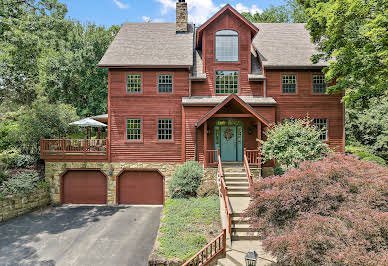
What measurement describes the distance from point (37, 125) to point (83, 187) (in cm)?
493

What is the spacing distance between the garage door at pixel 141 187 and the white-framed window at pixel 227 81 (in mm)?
6982

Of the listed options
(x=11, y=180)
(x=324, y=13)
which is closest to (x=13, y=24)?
(x=11, y=180)

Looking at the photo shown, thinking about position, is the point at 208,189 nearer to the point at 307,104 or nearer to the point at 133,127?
the point at 133,127

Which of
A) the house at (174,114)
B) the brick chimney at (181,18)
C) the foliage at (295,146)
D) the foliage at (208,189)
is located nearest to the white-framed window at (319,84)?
the house at (174,114)

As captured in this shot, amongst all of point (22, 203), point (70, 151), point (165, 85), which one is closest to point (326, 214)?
point (165, 85)

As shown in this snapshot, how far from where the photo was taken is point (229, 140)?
46.0 feet

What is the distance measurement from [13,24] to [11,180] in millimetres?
17568

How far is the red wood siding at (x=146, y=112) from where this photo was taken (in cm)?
1384

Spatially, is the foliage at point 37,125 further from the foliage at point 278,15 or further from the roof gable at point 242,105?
the foliage at point 278,15

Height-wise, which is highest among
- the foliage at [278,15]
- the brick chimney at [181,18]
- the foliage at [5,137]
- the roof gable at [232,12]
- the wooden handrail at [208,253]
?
the foliage at [278,15]

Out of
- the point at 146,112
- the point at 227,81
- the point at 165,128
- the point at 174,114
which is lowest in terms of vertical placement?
the point at 165,128

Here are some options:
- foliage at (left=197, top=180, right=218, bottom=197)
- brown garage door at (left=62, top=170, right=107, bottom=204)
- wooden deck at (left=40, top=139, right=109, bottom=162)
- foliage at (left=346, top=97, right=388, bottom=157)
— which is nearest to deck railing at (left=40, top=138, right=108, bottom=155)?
wooden deck at (left=40, top=139, right=109, bottom=162)

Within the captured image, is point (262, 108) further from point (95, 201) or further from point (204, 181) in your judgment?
point (95, 201)

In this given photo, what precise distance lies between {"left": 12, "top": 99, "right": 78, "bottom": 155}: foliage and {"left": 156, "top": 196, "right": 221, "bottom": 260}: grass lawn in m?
9.65
